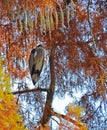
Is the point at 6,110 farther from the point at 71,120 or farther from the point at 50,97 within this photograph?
the point at 50,97

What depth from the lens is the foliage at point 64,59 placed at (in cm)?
329

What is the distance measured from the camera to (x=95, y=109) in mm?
3873

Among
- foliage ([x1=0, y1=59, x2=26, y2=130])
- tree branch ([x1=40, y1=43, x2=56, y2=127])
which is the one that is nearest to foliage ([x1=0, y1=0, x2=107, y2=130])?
tree branch ([x1=40, y1=43, x2=56, y2=127])

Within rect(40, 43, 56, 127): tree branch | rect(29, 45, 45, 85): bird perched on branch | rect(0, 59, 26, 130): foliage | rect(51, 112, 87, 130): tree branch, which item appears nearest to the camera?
rect(0, 59, 26, 130): foliage

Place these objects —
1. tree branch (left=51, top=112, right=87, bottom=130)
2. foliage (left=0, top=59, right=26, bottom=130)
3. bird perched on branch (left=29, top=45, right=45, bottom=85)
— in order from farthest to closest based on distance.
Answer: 1. tree branch (left=51, top=112, right=87, bottom=130)
2. bird perched on branch (left=29, top=45, right=45, bottom=85)
3. foliage (left=0, top=59, right=26, bottom=130)

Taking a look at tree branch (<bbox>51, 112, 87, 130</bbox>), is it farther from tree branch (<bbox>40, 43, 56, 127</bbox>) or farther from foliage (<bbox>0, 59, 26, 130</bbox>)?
foliage (<bbox>0, 59, 26, 130</bbox>)

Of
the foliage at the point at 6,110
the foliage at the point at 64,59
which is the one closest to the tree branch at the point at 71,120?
the foliage at the point at 64,59

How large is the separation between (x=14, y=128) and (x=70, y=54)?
1.05m

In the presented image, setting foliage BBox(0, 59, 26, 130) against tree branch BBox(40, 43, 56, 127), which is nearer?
foliage BBox(0, 59, 26, 130)

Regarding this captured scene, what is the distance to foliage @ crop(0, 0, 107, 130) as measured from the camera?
3293 mm

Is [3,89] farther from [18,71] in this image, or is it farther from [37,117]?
[37,117]

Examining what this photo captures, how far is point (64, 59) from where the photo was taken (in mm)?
3584

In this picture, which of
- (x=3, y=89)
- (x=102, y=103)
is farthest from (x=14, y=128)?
(x=102, y=103)

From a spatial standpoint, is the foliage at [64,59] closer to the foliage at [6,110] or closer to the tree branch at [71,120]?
the tree branch at [71,120]
